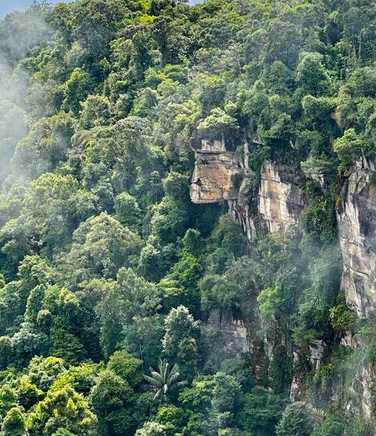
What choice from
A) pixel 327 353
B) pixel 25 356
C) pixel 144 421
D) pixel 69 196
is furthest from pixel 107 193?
pixel 327 353

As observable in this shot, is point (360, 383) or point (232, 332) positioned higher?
point (232, 332)

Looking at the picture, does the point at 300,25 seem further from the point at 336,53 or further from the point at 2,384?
the point at 2,384

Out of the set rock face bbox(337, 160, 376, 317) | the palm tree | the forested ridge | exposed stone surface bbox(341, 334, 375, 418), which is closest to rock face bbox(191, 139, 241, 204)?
the forested ridge

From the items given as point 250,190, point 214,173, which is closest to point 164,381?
point 250,190

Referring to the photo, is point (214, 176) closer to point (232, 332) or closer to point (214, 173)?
point (214, 173)

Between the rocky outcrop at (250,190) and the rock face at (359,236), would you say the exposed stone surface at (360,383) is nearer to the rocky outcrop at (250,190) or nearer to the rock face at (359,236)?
the rock face at (359,236)
